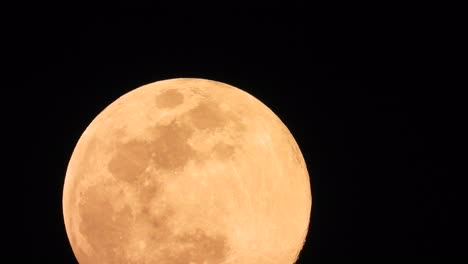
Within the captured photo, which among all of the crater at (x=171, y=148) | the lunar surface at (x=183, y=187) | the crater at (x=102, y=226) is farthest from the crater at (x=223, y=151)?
the crater at (x=102, y=226)

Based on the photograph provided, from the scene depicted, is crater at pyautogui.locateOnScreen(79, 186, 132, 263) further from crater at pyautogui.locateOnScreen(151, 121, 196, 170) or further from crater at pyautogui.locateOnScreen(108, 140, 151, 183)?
crater at pyautogui.locateOnScreen(151, 121, 196, 170)

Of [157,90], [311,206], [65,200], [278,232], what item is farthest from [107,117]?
[311,206]

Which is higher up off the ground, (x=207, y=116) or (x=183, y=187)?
(x=207, y=116)

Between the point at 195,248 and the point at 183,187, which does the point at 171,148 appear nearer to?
the point at 183,187

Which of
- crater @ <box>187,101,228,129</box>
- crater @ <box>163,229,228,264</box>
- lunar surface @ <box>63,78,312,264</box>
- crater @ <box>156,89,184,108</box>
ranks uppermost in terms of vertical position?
crater @ <box>156,89,184,108</box>

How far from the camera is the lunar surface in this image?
A: 5.24m

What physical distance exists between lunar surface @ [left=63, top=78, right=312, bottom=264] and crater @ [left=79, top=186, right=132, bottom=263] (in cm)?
1

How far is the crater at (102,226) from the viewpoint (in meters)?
5.34

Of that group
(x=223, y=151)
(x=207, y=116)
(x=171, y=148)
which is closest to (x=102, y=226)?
(x=171, y=148)

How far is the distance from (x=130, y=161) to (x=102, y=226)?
0.79 meters

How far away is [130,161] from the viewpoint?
544 cm

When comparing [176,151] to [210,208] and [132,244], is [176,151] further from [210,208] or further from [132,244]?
[132,244]

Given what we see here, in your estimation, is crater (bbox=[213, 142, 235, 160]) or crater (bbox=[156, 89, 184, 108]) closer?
crater (bbox=[213, 142, 235, 160])

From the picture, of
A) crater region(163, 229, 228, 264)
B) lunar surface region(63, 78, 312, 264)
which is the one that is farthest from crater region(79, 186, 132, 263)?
crater region(163, 229, 228, 264)
